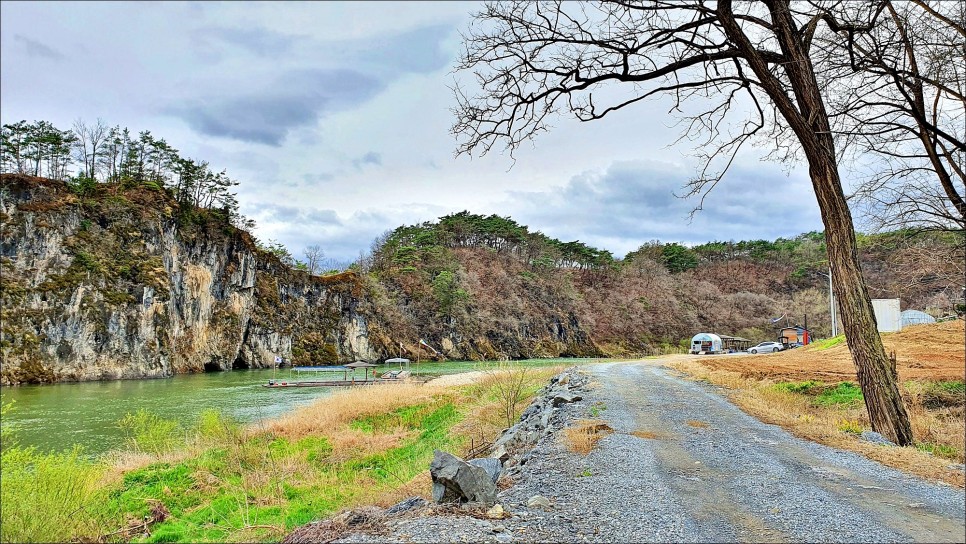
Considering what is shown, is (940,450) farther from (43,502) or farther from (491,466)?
(43,502)

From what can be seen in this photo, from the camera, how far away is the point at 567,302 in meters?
101

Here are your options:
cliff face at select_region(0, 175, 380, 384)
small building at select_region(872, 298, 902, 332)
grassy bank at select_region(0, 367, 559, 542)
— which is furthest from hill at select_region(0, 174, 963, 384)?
grassy bank at select_region(0, 367, 559, 542)

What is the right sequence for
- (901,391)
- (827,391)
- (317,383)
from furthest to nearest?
(317,383)
(827,391)
(901,391)

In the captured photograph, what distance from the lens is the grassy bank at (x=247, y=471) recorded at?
6.87m

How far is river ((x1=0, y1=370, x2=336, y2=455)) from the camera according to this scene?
64.6ft

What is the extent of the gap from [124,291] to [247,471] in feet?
160

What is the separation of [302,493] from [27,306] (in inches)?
2027

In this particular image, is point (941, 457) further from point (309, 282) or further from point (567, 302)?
point (567, 302)

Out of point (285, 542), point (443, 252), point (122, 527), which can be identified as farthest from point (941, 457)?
point (443, 252)

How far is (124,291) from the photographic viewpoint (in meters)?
52.3

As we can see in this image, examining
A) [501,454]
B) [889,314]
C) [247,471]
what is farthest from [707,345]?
[501,454]

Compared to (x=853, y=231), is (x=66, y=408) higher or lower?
lower

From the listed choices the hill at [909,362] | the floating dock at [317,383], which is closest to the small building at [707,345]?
the hill at [909,362]

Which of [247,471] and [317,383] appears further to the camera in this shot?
[317,383]
